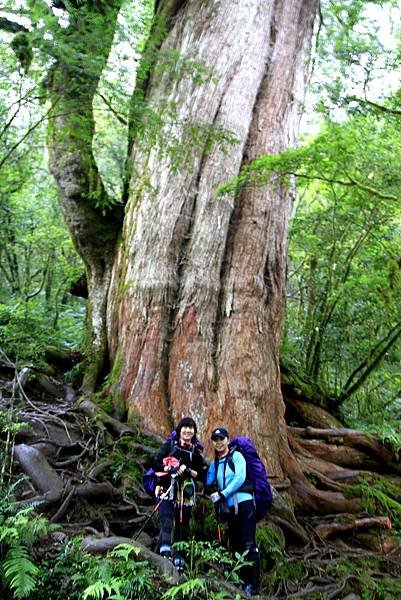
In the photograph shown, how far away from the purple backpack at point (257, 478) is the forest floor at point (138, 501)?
0.39 metres

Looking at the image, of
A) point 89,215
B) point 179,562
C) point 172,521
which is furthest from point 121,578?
point 89,215

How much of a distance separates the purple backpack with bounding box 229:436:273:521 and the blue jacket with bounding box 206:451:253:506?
50 millimetres

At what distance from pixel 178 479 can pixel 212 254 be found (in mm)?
2518

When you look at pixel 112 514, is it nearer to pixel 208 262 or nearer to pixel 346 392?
pixel 208 262

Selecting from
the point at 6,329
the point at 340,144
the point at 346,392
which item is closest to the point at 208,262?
the point at 340,144

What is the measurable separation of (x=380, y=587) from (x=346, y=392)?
133 inches

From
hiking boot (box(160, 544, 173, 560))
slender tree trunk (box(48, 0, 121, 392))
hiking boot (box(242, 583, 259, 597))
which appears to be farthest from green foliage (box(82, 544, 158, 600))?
slender tree trunk (box(48, 0, 121, 392))

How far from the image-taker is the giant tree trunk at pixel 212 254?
4770 mm

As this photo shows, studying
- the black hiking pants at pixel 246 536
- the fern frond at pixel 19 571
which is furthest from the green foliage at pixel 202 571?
the fern frond at pixel 19 571

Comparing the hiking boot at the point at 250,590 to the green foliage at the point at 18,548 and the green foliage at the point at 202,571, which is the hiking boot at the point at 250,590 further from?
the green foliage at the point at 18,548

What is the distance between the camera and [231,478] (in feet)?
11.6

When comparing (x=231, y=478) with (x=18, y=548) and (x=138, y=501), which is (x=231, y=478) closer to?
(x=138, y=501)

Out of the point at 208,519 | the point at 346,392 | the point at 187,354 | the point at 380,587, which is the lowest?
the point at 380,587

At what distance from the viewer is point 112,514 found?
3.66 meters
